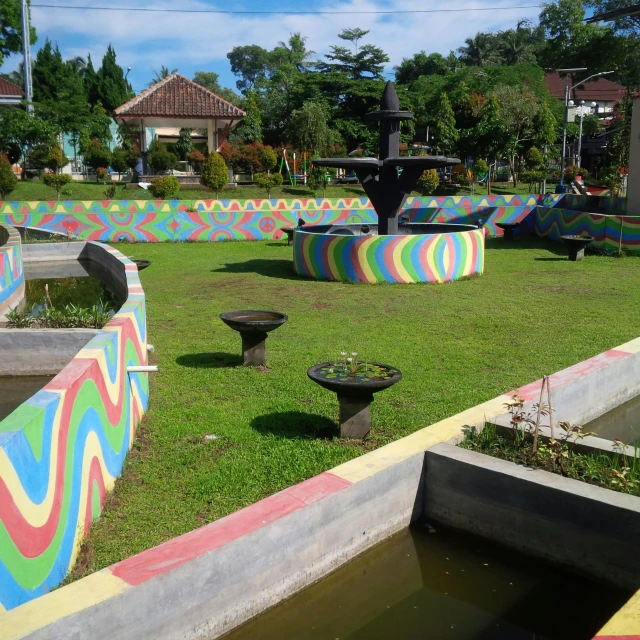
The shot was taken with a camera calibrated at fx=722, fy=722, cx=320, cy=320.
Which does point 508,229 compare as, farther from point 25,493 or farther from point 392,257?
point 25,493

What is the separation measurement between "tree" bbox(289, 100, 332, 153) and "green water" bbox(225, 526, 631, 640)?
139 ft

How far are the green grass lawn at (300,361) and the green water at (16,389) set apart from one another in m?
1.41

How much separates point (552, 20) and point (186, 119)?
34090 millimetres

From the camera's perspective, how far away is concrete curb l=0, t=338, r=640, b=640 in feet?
10.4

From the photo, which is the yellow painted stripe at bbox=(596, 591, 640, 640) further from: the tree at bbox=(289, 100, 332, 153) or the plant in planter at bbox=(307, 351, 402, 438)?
the tree at bbox=(289, 100, 332, 153)

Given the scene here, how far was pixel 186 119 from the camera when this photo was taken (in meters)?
40.4

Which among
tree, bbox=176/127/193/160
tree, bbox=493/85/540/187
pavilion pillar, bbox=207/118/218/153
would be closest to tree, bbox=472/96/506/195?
tree, bbox=493/85/540/187

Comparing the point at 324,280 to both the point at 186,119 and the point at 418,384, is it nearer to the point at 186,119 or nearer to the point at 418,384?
the point at 418,384

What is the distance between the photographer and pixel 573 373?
697 cm

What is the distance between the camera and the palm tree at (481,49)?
77.7 meters

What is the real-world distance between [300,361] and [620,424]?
3.55 meters

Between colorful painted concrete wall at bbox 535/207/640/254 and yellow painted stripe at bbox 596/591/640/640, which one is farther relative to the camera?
colorful painted concrete wall at bbox 535/207/640/254

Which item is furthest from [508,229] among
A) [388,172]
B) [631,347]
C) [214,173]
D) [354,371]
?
[354,371]

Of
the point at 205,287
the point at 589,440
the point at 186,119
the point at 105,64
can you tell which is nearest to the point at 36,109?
the point at 186,119
